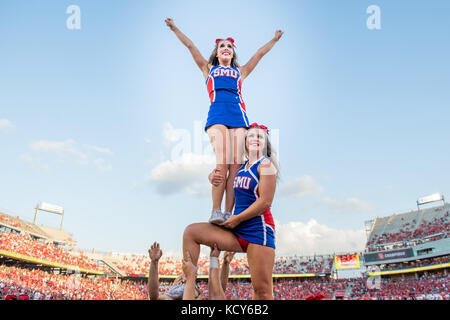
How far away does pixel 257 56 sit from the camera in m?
5.19

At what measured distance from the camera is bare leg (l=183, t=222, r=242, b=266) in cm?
317

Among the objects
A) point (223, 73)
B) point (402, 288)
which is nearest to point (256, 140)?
point (223, 73)

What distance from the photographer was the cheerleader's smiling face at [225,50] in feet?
15.3

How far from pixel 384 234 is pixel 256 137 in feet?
182

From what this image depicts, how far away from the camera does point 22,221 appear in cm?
4578

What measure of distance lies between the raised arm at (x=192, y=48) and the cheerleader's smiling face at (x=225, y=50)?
12.6 inches

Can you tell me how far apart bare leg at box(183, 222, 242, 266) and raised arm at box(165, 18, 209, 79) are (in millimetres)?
2552

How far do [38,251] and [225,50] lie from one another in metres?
38.5

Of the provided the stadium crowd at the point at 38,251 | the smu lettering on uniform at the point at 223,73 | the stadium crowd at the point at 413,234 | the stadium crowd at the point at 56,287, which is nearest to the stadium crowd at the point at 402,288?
the stadium crowd at the point at 413,234

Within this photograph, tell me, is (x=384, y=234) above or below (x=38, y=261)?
above

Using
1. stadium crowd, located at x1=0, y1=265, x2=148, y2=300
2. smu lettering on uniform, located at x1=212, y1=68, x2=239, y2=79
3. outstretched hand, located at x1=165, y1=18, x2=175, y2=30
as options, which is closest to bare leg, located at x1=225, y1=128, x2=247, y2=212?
smu lettering on uniform, located at x1=212, y1=68, x2=239, y2=79

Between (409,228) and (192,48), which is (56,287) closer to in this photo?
(192,48)
